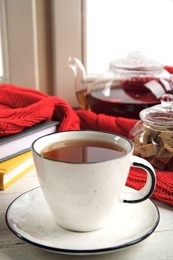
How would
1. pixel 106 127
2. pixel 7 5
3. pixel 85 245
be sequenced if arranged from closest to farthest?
1. pixel 85 245
2. pixel 106 127
3. pixel 7 5

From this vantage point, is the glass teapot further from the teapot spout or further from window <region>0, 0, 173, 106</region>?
window <region>0, 0, 173, 106</region>

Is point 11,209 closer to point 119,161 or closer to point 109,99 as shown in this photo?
point 119,161

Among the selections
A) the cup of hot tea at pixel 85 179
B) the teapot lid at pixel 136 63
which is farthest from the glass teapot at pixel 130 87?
the cup of hot tea at pixel 85 179

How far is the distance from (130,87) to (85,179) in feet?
A: 1.31

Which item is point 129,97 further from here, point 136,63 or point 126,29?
point 126,29

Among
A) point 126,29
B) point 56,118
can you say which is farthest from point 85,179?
point 126,29

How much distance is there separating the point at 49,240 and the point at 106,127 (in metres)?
0.33

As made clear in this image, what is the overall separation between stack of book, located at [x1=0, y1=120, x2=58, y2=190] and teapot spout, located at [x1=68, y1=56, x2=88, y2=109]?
192 millimetres

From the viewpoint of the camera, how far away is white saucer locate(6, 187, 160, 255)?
1.38ft

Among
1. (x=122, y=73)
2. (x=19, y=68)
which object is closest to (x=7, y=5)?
(x=19, y=68)

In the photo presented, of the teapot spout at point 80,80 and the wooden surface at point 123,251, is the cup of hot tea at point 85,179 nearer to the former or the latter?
the wooden surface at point 123,251

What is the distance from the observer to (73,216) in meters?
0.44

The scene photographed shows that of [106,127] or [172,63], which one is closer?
[106,127]

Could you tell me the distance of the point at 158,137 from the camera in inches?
24.1
